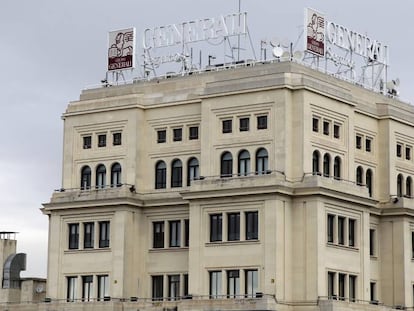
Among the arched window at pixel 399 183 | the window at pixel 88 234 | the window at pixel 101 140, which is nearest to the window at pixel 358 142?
the arched window at pixel 399 183

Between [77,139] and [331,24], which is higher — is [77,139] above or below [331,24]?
below

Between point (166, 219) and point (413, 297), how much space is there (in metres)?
23.5

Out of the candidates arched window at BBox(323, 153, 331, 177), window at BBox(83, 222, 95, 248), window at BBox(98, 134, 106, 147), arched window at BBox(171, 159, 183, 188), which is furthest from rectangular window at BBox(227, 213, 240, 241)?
window at BBox(98, 134, 106, 147)

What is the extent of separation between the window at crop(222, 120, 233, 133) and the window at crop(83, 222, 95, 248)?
14858 mm

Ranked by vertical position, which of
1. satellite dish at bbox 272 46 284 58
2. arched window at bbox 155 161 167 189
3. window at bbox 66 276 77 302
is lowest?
window at bbox 66 276 77 302

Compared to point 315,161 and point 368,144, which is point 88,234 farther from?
point 368,144

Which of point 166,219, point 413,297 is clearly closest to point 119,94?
point 166,219

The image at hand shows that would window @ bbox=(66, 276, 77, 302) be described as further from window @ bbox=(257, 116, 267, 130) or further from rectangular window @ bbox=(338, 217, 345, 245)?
rectangular window @ bbox=(338, 217, 345, 245)

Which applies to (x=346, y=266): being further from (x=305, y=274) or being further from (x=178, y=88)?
(x=178, y=88)

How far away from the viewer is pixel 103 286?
371 feet

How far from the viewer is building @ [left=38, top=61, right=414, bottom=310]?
106 metres

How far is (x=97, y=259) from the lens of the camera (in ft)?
372

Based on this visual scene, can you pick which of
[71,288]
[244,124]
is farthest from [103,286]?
[244,124]

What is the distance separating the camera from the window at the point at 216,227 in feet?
352
